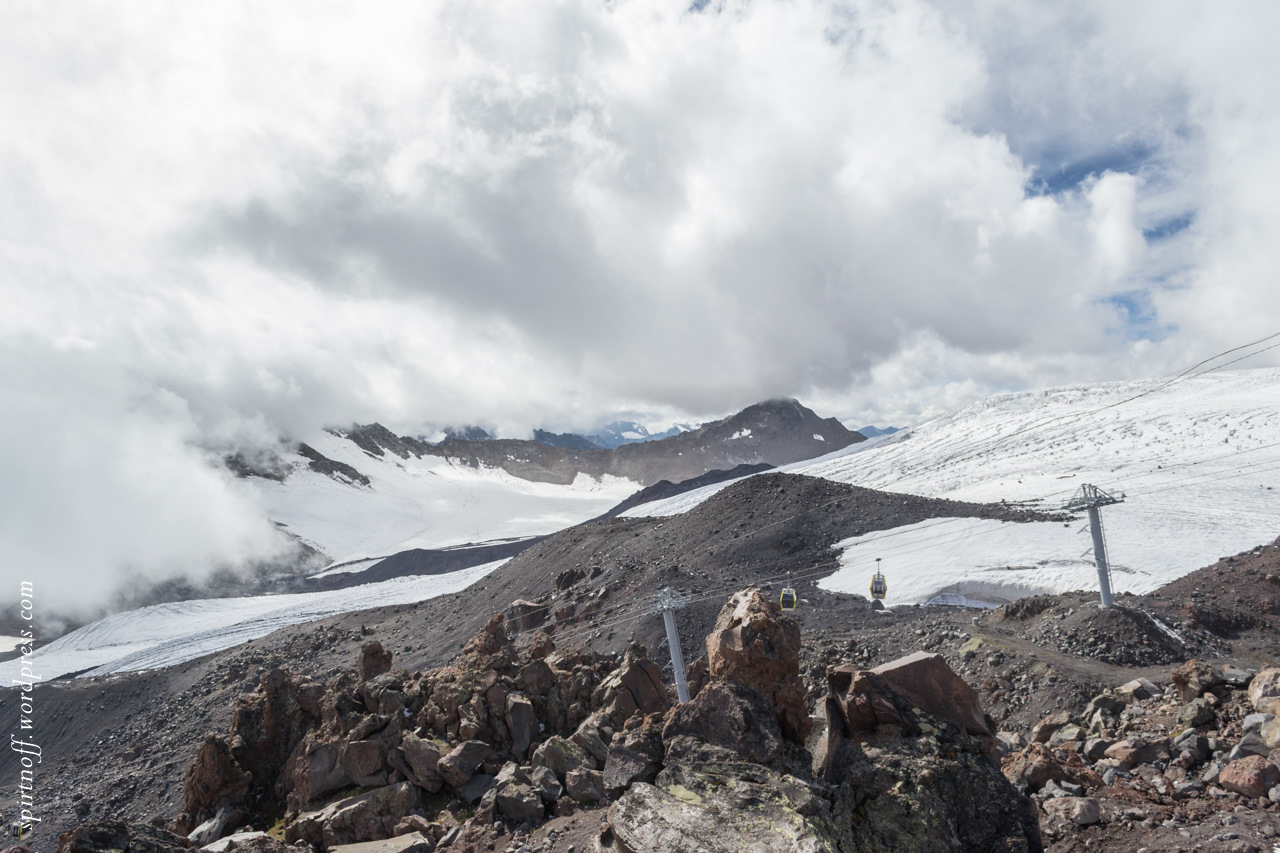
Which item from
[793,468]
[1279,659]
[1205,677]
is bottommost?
[1279,659]

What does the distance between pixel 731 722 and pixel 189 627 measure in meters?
86.3

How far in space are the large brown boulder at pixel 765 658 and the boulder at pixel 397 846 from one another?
5779mm

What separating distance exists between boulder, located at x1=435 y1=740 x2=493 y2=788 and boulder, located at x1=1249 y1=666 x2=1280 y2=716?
1368cm

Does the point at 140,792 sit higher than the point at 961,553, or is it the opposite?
the point at 961,553

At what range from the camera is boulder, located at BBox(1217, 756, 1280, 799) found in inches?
298

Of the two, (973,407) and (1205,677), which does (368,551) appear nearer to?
(973,407)

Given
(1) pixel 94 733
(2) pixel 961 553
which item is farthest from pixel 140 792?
(2) pixel 961 553

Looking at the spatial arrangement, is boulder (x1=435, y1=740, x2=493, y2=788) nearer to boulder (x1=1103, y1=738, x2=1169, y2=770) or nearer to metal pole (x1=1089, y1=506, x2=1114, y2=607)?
boulder (x1=1103, y1=738, x2=1169, y2=770)

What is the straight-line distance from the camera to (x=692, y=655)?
1072 inches

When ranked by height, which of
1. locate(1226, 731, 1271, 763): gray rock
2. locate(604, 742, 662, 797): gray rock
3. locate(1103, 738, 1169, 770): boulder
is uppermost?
locate(604, 742, 662, 797): gray rock

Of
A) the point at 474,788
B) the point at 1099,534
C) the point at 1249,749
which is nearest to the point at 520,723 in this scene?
the point at 474,788

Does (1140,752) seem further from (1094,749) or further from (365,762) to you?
(365,762)

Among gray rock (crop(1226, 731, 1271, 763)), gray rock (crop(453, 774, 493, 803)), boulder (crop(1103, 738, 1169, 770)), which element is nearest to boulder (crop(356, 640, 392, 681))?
gray rock (crop(453, 774, 493, 803))

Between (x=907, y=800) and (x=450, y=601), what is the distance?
53.5m
